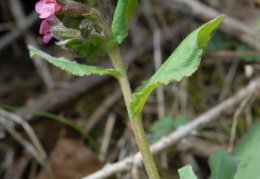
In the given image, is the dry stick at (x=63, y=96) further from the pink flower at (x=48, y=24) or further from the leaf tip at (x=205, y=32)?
the leaf tip at (x=205, y=32)

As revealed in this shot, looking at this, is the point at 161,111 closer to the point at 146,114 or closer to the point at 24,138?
the point at 146,114

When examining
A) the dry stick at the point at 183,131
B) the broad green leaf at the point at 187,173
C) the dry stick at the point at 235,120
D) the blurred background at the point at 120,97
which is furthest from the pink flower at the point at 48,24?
the dry stick at the point at 235,120

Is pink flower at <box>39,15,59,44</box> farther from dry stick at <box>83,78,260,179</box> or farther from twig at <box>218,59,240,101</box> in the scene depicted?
twig at <box>218,59,240,101</box>

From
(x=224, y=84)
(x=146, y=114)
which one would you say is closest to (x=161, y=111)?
(x=146, y=114)

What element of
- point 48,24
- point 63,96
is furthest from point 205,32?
point 63,96

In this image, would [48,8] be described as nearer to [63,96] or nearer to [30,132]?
[30,132]

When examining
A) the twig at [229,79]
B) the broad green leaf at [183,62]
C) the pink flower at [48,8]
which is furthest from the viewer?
the twig at [229,79]
